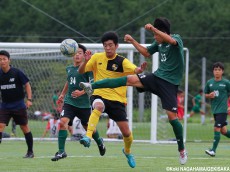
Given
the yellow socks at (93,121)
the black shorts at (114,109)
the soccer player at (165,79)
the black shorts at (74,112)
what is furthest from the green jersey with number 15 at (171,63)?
the black shorts at (74,112)

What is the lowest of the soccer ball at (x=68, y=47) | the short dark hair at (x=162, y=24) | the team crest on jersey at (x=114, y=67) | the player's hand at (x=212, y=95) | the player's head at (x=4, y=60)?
the player's hand at (x=212, y=95)

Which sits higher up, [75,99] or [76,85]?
[76,85]

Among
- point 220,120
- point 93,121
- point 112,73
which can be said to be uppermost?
point 112,73

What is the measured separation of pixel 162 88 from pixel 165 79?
159 millimetres

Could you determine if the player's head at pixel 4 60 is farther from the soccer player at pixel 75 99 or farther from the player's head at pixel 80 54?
the player's head at pixel 80 54

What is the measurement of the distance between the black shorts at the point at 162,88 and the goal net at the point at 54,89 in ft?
30.3

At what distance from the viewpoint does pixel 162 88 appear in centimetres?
1184

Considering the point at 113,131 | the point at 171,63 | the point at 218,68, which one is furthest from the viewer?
the point at 113,131

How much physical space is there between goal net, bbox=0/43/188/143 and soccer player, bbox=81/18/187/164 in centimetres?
905

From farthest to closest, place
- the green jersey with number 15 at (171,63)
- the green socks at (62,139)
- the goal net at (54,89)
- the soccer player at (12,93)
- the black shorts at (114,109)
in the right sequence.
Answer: the goal net at (54,89), the soccer player at (12,93), the green socks at (62,139), the black shorts at (114,109), the green jersey with number 15 at (171,63)

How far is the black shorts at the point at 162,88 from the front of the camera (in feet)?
38.9

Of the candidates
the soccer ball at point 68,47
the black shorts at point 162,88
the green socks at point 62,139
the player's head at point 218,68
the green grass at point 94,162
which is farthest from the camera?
the player's head at point 218,68

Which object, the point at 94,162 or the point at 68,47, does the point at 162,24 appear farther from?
the point at 94,162

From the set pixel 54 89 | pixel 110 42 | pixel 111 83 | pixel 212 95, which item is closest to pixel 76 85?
pixel 110 42
